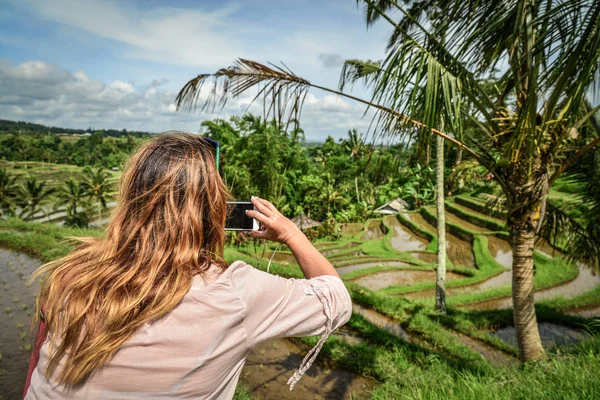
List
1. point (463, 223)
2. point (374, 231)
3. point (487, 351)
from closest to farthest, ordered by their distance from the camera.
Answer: point (487, 351) < point (463, 223) < point (374, 231)

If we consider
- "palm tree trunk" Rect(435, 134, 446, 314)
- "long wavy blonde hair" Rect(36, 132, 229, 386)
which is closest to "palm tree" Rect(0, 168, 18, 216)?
"palm tree trunk" Rect(435, 134, 446, 314)

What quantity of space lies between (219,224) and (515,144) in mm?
2963

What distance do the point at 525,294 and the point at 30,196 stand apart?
33.0 metres

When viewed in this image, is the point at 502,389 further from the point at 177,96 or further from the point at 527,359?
the point at 177,96

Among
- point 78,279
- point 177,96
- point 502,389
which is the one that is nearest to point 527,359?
point 502,389

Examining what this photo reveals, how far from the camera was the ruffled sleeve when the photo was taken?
84 cm

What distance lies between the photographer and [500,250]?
46.0 ft

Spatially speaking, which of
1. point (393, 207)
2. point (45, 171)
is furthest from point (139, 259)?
point (45, 171)

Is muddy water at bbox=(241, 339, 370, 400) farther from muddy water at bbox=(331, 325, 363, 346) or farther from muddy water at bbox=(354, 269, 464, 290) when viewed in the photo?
muddy water at bbox=(354, 269, 464, 290)

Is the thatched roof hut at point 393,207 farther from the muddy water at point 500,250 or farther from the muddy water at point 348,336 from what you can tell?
the muddy water at point 348,336

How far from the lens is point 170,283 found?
0.81 m

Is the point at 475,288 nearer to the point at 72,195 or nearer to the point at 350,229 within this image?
the point at 350,229

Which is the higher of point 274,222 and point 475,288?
point 274,222

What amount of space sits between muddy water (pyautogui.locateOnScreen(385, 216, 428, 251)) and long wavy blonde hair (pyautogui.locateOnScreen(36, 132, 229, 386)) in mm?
15891
